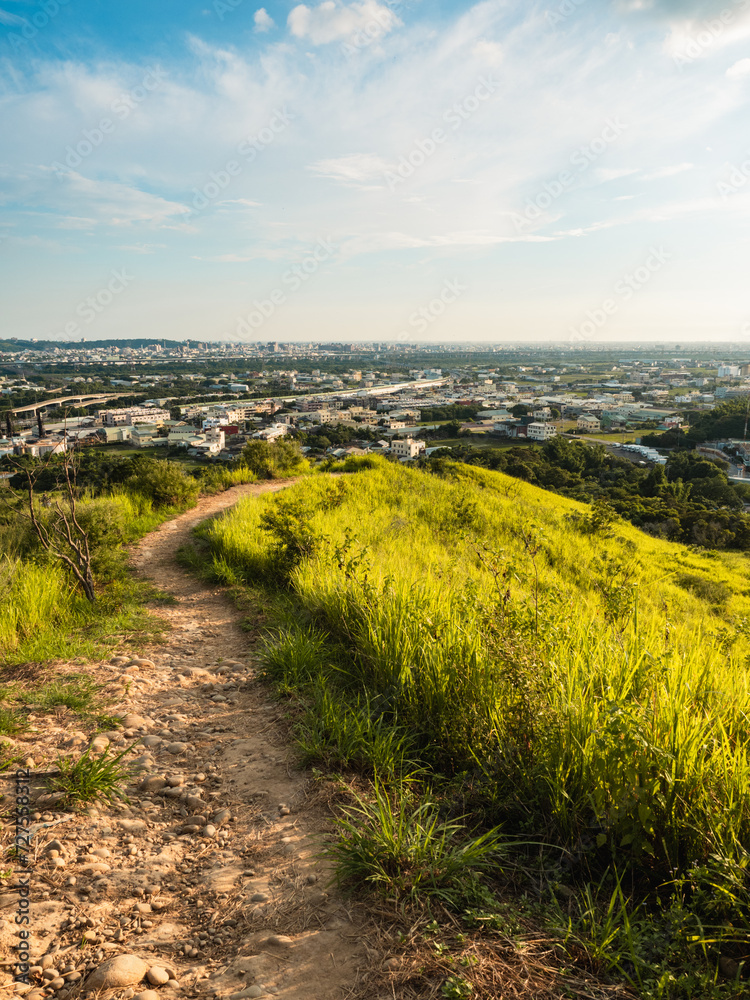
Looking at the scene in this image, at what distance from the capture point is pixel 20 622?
4.35 meters

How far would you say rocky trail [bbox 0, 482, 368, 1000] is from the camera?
5.60ft

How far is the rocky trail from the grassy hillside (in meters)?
0.28

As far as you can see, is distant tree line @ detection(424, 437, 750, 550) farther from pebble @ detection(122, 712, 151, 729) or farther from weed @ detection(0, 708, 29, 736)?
weed @ detection(0, 708, 29, 736)

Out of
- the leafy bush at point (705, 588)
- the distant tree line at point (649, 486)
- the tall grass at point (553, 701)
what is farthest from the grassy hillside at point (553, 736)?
the distant tree line at point (649, 486)

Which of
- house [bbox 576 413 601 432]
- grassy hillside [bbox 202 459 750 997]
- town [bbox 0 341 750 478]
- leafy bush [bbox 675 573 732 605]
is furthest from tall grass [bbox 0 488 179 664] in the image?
house [bbox 576 413 601 432]

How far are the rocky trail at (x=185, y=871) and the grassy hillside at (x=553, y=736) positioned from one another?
277mm

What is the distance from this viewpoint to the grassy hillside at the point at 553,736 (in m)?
1.79

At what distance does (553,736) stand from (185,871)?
1717 mm

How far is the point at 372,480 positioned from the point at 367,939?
410 inches

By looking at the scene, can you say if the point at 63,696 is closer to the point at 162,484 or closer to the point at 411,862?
the point at 411,862

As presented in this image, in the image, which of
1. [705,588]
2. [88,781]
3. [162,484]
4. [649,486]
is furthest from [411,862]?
[649,486]

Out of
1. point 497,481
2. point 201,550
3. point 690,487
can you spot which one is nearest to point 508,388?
point 690,487

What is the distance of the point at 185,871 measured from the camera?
2234 mm

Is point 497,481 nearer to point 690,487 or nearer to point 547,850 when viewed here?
point 547,850
